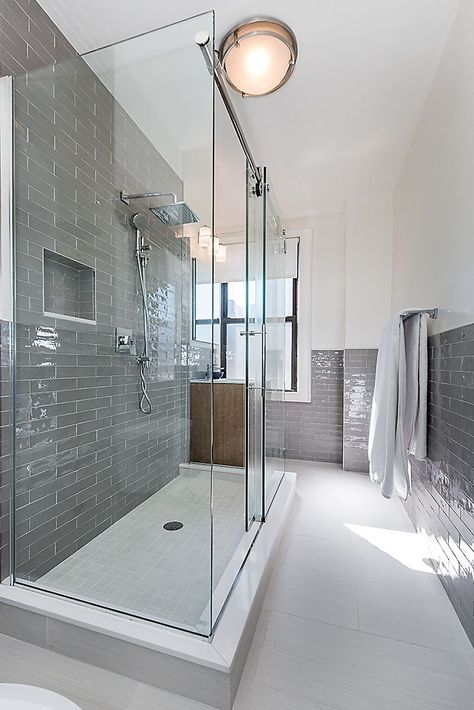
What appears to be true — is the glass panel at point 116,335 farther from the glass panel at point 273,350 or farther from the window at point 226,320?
the glass panel at point 273,350

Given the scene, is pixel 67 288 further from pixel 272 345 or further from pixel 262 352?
pixel 272 345

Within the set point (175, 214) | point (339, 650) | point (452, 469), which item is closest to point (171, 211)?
point (175, 214)

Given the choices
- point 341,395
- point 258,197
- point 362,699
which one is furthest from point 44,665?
point 341,395

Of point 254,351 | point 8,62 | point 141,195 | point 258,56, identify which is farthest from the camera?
point 141,195

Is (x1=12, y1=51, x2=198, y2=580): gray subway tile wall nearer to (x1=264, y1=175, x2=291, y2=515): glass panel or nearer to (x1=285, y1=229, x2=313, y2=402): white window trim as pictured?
(x1=264, y1=175, x2=291, y2=515): glass panel

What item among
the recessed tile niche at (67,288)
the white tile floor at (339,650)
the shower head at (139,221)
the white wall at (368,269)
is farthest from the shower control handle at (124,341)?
the white wall at (368,269)

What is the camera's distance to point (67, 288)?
1771 millimetres

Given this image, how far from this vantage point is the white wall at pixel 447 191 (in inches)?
56.3

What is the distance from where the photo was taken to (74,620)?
1.20 metres

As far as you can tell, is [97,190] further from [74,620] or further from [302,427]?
[302,427]

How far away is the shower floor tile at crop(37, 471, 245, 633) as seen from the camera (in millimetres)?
1313

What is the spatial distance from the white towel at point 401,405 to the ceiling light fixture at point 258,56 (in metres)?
1.50

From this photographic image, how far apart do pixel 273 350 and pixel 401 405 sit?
91 cm

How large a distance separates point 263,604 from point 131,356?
1.48 metres
